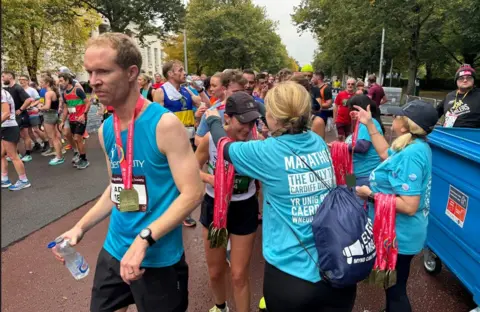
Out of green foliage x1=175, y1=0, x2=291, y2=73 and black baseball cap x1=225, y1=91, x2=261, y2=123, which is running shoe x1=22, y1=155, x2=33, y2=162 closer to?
black baseball cap x1=225, y1=91, x2=261, y2=123

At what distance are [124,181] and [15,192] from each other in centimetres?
548

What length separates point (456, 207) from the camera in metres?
3.02

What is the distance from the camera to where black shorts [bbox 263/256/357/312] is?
1729 mm

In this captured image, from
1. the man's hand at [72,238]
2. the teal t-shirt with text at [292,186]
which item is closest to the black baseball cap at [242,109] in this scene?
the teal t-shirt with text at [292,186]

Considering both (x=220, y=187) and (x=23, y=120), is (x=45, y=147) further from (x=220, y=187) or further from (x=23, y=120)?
(x=220, y=187)

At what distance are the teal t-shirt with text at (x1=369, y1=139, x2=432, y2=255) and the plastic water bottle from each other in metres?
1.92

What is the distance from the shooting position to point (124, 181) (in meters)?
1.81

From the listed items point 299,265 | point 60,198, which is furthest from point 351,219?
point 60,198

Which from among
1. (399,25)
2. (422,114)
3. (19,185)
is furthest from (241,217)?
(399,25)

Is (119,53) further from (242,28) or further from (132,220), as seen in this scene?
(242,28)

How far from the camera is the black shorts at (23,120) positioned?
326 inches

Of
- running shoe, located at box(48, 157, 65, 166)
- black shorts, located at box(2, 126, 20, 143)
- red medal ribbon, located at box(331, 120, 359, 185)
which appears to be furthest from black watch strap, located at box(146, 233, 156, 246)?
running shoe, located at box(48, 157, 65, 166)

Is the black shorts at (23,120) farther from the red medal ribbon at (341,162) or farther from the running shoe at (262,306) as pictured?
the red medal ribbon at (341,162)

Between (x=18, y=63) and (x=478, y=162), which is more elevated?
(x=18, y=63)
